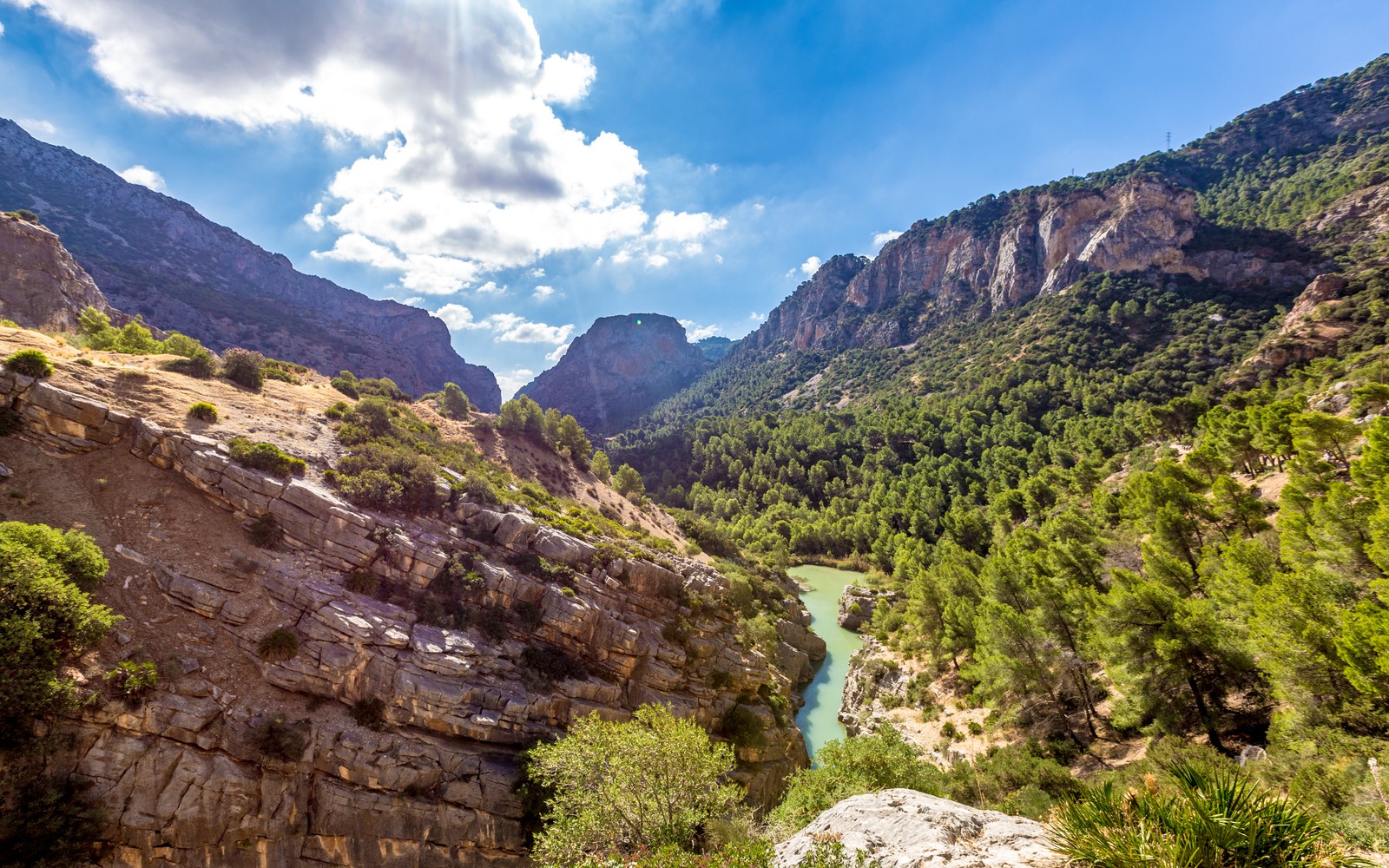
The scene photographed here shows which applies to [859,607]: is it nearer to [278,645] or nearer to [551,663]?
[551,663]

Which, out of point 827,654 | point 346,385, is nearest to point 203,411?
point 346,385

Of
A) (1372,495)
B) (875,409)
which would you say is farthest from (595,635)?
(875,409)

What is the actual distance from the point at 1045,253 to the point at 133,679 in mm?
190535

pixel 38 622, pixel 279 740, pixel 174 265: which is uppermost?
pixel 174 265

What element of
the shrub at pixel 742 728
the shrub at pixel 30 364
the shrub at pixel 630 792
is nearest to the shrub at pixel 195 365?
the shrub at pixel 30 364

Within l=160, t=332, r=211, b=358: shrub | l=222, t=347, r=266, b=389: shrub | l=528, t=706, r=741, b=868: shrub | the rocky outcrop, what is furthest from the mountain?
the rocky outcrop

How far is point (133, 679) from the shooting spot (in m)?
15.7

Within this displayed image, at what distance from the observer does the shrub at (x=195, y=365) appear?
26.6 m

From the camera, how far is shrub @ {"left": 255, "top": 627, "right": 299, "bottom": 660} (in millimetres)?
18297

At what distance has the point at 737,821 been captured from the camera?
16.6 metres

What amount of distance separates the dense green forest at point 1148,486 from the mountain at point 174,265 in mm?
87553

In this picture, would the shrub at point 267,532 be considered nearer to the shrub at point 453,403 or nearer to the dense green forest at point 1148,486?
the shrub at point 453,403

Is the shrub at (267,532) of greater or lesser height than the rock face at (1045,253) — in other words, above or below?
below

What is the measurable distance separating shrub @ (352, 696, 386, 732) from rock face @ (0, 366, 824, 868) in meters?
0.15
